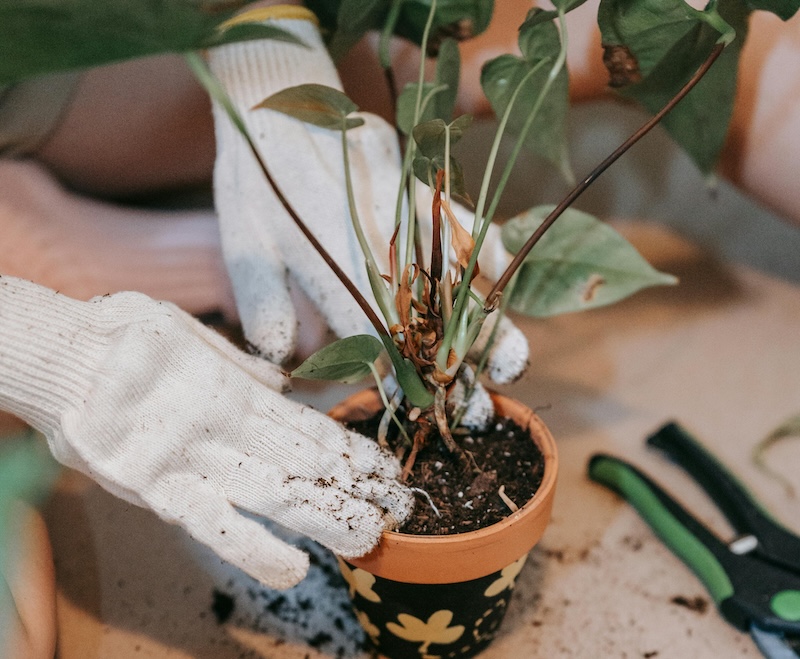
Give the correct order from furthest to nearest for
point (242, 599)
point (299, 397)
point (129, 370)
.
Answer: point (299, 397), point (242, 599), point (129, 370)

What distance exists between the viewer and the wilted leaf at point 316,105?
0.50 meters

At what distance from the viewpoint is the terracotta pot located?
50 centimetres

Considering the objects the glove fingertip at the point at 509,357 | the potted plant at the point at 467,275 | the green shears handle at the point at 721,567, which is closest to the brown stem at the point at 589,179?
the potted plant at the point at 467,275

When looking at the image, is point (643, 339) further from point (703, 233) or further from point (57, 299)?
point (57, 299)

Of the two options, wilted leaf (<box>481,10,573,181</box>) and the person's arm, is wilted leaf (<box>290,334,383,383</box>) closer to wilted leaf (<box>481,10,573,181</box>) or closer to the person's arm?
wilted leaf (<box>481,10,573,181</box>)

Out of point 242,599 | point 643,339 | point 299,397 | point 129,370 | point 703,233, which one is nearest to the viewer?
point 129,370

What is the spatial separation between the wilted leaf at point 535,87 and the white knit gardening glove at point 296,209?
0.10 metres

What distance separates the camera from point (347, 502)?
0.50 meters

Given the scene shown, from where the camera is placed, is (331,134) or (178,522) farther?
(331,134)

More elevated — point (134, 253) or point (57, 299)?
Result: point (57, 299)

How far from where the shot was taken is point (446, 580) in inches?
20.1

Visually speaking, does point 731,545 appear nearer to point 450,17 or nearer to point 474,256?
point 474,256

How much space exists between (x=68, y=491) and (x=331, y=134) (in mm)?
511

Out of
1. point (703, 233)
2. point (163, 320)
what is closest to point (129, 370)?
point (163, 320)
